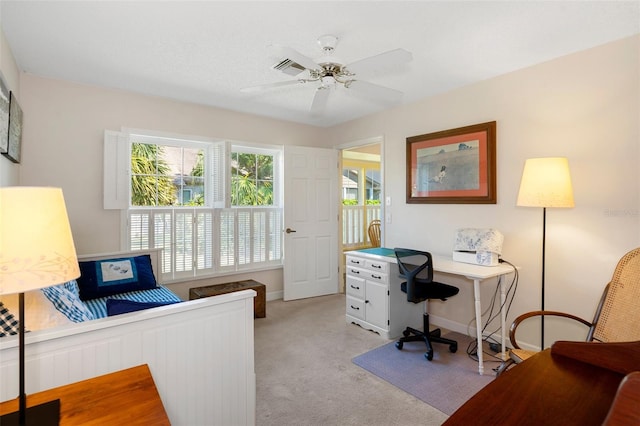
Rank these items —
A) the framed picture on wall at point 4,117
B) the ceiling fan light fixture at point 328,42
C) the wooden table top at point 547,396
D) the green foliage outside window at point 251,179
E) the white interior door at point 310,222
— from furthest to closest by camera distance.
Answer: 1. the white interior door at point 310,222
2. the green foliage outside window at point 251,179
3. the ceiling fan light fixture at point 328,42
4. the framed picture on wall at point 4,117
5. the wooden table top at point 547,396

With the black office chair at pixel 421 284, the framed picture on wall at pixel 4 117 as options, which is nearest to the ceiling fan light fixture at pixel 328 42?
the black office chair at pixel 421 284

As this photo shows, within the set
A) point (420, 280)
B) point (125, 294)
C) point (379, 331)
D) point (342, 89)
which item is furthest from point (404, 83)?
point (125, 294)

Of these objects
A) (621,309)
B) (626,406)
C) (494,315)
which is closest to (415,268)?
(494,315)

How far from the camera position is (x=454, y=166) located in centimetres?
320

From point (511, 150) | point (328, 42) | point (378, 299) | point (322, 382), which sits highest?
point (328, 42)

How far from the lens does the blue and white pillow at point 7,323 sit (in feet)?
3.86

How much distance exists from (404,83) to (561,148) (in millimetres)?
1401

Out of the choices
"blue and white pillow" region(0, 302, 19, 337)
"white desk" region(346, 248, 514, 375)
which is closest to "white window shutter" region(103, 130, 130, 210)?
"blue and white pillow" region(0, 302, 19, 337)

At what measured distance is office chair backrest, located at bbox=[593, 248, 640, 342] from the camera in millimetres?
1625

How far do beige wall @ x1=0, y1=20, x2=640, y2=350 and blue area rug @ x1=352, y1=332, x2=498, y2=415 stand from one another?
0.61 meters

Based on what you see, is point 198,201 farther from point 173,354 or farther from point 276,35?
point 173,354

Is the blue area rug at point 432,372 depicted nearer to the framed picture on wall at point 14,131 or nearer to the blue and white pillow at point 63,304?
the blue and white pillow at point 63,304

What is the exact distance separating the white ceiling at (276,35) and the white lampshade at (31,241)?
1491mm

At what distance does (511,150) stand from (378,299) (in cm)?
179
